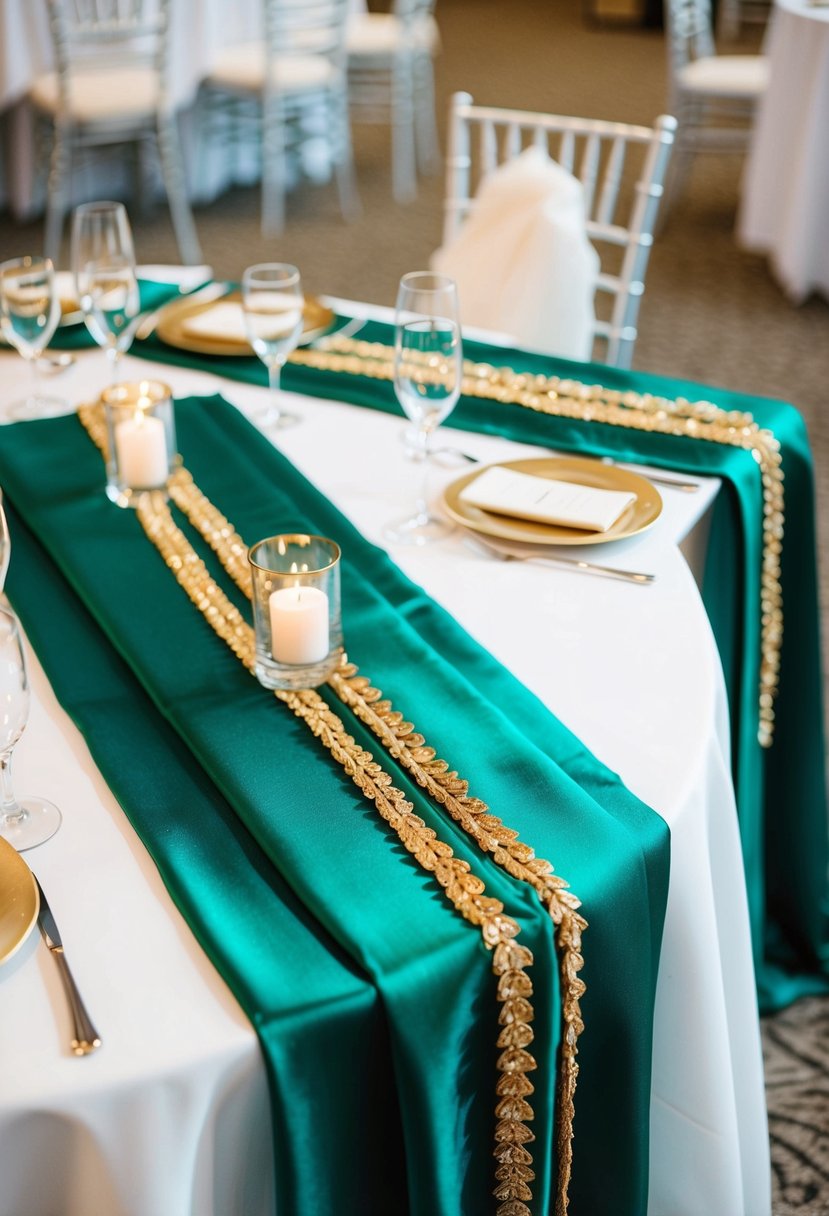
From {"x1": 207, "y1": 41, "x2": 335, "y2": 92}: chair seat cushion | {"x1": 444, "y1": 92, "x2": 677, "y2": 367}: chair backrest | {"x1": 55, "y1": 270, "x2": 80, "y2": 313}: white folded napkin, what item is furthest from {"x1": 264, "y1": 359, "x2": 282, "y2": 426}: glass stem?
{"x1": 207, "y1": 41, "x2": 335, "y2": 92}: chair seat cushion

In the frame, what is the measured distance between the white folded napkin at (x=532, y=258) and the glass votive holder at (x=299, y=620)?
1299mm

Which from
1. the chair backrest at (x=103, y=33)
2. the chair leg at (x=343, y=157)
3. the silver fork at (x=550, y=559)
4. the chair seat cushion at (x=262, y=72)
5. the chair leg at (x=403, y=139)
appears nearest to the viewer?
the silver fork at (x=550, y=559)

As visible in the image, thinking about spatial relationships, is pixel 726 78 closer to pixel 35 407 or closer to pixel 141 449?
pixel 35 407

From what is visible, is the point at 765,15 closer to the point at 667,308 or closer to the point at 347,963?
the point at 667,308

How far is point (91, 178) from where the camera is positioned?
5.35 m

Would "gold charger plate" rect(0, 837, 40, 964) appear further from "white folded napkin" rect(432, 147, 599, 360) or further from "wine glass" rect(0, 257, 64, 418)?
"white folded napkin" rect(432, 147, 599, 360)

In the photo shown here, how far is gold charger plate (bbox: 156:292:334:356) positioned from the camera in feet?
6.13

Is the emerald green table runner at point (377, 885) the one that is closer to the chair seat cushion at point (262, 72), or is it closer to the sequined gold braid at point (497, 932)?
the sequined gold braid at point (497, 932)

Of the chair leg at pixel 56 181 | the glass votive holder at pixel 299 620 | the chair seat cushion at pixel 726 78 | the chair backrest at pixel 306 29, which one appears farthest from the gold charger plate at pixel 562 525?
the chair seat cushion at pixel 726 78

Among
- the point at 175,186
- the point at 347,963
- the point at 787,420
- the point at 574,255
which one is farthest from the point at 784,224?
the point at 347,963

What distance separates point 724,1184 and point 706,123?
264 inches

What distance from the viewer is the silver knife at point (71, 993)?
0.79m

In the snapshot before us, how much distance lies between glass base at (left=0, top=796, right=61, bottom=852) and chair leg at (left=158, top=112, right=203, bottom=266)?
4110mm

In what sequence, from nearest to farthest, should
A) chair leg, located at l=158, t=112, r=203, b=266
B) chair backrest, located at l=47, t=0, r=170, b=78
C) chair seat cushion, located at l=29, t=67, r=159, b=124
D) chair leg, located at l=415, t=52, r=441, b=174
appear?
chair backrest, located at l=47, t=0, r=170, b=78 → chair seat cushion, located at l=29, t=67, r=159, b=124 → chair leg, located at l=158, t=112, r=203, b=266 → chair leg, located at l=415, t=52, r=441, b=174
